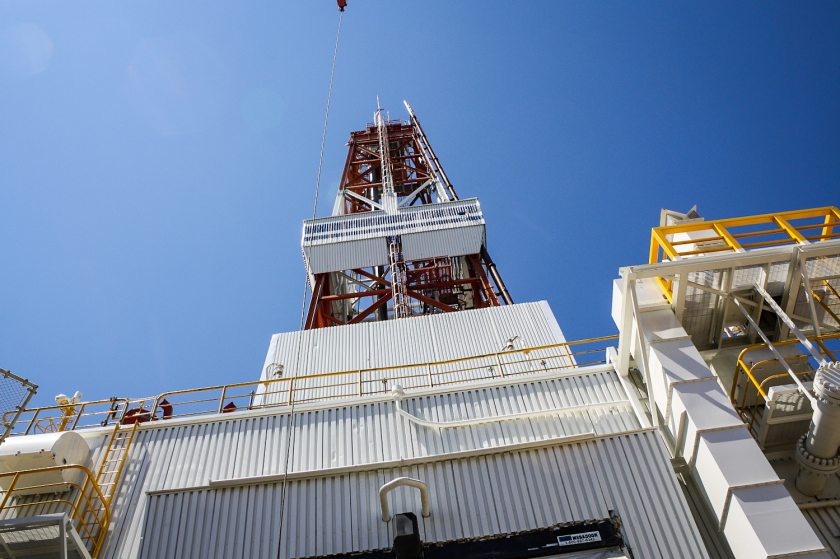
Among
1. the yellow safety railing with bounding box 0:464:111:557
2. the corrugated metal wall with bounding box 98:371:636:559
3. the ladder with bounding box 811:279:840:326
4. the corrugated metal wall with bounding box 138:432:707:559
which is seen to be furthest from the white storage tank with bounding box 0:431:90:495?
the ladder with bounding box 811:279:840:326

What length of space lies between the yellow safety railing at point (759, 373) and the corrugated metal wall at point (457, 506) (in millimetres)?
1871

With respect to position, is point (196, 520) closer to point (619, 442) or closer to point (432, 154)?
point (619, 442)

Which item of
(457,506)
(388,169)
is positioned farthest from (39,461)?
(388,169)

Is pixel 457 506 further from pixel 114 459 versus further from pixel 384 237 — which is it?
pixel 384 237

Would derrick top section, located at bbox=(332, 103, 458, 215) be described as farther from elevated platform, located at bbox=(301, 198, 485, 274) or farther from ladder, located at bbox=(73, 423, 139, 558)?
ladder, located at bbox=(73, 423, 139, 558)

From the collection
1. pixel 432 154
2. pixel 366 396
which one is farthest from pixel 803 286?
pixel 432 154

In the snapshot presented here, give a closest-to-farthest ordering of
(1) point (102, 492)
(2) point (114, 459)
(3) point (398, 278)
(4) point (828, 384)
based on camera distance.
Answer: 1. (4) point (828, 384)
2. (1) point (102, 492)
3. (2) point (114, 459)
4. (3) point (398, 278)

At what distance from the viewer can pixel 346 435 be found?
8.77 metres

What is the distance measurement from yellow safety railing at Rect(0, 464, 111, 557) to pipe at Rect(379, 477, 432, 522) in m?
4.24

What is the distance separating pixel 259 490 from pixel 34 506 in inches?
149

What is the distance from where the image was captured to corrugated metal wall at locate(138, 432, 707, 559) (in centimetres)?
691

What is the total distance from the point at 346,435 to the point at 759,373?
21.5 ft

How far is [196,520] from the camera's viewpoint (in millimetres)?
7270

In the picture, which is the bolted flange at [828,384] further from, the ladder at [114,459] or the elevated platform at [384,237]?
the elevated platform at [384,237]
